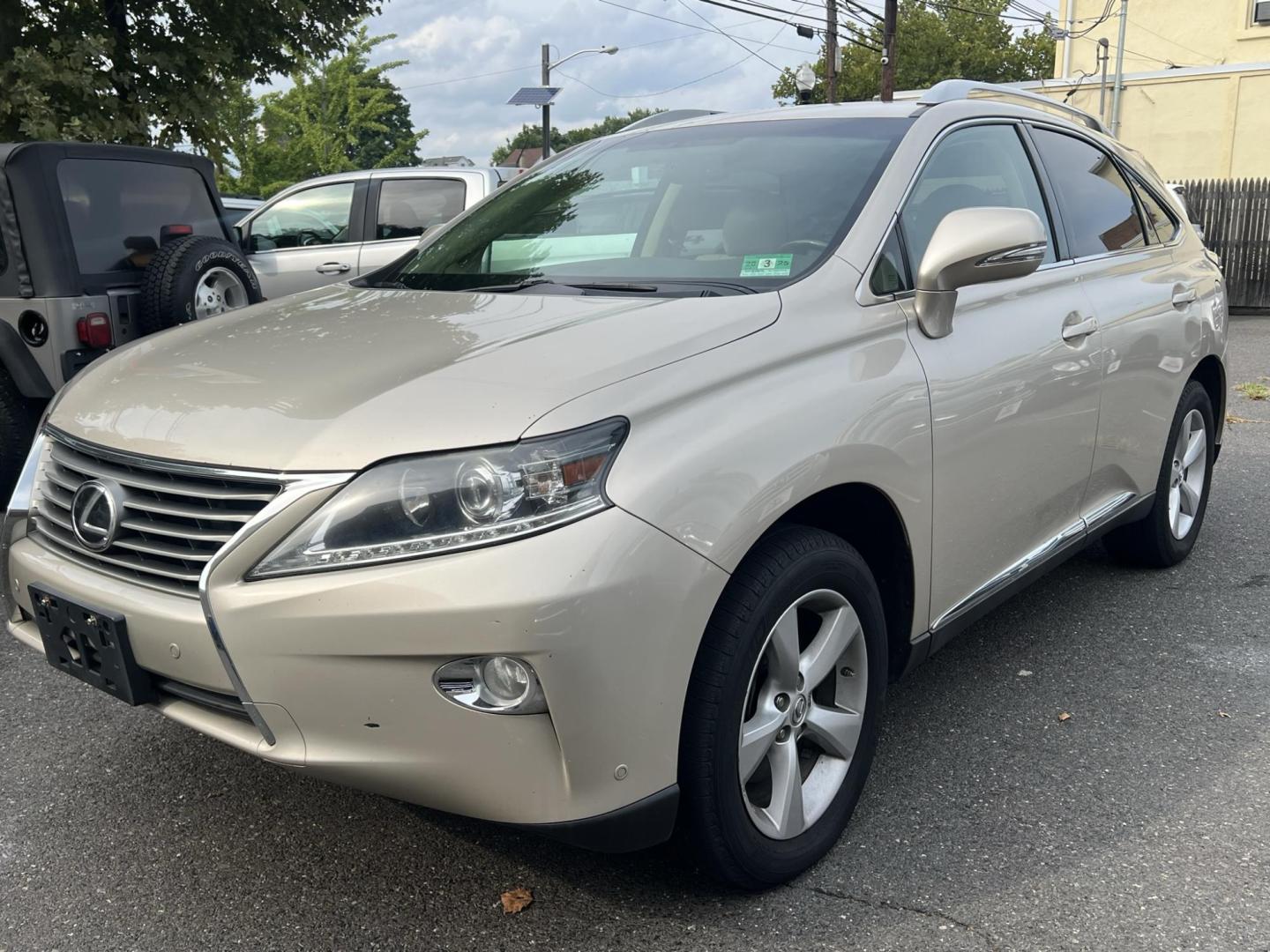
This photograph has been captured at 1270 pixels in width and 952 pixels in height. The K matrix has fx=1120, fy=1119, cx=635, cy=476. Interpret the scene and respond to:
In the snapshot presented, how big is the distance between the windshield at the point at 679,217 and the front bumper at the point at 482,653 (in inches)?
36.9

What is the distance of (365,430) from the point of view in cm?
208

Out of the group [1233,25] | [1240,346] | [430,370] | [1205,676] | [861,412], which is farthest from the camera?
[1233,25]

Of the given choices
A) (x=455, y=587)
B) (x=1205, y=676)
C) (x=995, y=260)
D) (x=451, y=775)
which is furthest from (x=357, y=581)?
(x=1205, y=676)

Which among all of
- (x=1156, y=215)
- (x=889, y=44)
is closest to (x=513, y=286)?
(x=1156, y=215)

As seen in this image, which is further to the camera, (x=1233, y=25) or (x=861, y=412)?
(x=1233, y=25)

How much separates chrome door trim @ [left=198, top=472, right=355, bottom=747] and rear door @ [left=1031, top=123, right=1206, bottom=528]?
99.8 inches

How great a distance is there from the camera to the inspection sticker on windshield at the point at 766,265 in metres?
2.71

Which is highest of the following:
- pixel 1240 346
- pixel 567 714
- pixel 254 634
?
pixel 254 634

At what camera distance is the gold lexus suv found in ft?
6.49

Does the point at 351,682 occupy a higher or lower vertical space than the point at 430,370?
lower

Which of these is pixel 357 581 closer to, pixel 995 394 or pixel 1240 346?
pixel 995 394

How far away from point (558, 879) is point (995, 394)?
5.38ft

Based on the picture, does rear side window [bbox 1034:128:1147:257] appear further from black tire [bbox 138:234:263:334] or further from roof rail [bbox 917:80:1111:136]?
black tire [bbox 138:234:263:334]

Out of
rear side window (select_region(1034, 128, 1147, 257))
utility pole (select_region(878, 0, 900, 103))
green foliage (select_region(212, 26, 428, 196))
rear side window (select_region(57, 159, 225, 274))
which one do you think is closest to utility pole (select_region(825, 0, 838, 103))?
utility pole (select_region(878, 0, 900, 103))
